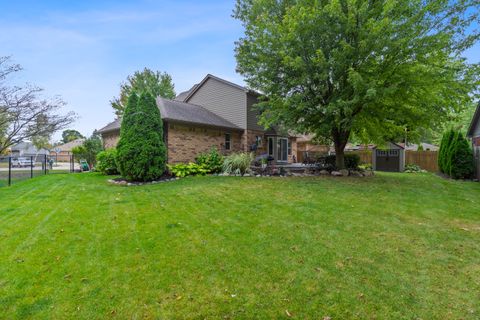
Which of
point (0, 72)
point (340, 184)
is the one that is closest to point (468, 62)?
point (340, 184)

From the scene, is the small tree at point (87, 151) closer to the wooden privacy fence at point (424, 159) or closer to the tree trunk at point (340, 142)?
the tree trunk at point (340, 142)

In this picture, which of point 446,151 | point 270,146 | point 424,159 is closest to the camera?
point 446,151

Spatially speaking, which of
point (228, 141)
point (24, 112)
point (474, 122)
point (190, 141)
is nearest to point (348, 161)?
point (474, 122)

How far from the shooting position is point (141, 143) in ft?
33.8

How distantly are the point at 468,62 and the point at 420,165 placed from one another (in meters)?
11.0

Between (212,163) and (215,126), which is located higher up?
(215,126)

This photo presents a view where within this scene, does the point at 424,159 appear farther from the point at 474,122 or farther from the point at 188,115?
the point at 188,115

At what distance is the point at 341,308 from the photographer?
244 cm

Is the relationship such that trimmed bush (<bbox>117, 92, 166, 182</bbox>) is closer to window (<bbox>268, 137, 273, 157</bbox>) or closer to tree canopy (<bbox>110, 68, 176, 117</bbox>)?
window (<bbox>268, 137, 273, 157</bbox>)

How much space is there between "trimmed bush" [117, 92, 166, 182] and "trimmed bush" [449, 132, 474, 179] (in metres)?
13.9

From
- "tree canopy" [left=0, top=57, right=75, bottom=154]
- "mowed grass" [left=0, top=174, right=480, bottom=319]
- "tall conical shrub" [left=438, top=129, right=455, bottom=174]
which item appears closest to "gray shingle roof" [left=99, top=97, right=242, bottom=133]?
"tree canopy" [left=0, top=57, right=75, bottom=154]

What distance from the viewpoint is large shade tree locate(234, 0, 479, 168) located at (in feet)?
29.4

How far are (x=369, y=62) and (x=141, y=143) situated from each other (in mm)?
9308

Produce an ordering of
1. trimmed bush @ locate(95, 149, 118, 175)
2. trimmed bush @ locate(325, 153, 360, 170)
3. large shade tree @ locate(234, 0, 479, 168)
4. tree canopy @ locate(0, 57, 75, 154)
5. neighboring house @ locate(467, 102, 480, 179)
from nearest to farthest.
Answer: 1. large shade tree @ locate(234, 0, 479, 168)
2. tree canopy @ locate(0, 57, 75, 154)
3. neighboring house @ locate(467, 102, 480, 179)
4. trimmed bush @ locate(95, 149, 118, 175)
5. trimmed bush @ locate(325, 153, 360, 170)
